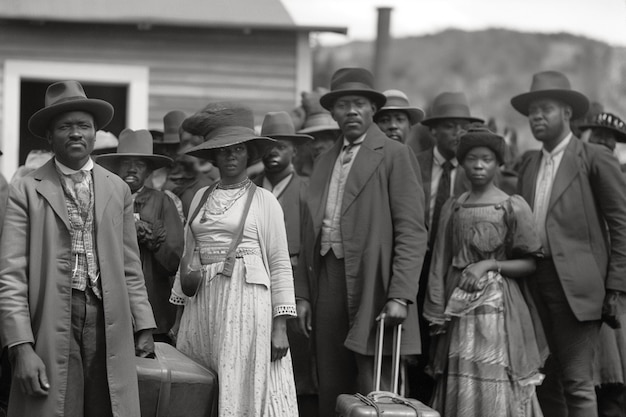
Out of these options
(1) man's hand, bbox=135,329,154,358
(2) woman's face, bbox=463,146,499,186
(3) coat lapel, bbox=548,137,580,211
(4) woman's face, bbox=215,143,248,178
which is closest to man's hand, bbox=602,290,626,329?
(3) coat lapel, bbox=548,137,580,211

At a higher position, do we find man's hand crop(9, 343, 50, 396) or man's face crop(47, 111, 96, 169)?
man's face crop(47, 111, 96, 169)

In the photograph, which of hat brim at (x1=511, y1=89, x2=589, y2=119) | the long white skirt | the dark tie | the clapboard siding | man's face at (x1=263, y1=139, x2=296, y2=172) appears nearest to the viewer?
the long white skirt

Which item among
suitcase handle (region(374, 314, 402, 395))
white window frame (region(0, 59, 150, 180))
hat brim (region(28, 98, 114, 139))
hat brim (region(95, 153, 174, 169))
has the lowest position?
suitcase handle (region(374, 314, 402, 395))

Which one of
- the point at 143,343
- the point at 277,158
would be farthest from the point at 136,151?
the point at 143,343

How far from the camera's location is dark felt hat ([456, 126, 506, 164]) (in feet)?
21.9

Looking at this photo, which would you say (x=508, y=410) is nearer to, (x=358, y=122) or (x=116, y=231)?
Result: (x=358, y=122)

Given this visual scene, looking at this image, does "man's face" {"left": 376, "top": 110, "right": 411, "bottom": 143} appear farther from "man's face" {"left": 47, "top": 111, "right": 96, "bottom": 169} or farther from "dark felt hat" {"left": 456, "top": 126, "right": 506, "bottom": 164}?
"man's face" {"left": 47, "top": 111, "right": 96, "bottom": 169}

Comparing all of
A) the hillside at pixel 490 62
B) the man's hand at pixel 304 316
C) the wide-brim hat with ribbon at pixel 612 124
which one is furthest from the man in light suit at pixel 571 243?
the hillside at pixel 490 62

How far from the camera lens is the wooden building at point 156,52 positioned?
11.9m

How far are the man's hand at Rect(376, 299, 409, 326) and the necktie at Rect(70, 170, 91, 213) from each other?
6.64 ft

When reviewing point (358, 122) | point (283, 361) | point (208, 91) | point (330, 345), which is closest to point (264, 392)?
point (283, 361)

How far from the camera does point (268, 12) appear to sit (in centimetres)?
1247

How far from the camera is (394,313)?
20.0ft

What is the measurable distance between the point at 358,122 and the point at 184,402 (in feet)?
7.38
